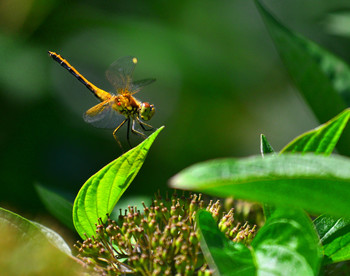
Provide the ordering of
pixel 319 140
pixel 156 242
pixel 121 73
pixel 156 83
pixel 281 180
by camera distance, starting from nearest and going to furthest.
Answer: pixel 281 180 → pixel 319 140 → pixel 156 242 → pixel 121 73 → pixel 156 83

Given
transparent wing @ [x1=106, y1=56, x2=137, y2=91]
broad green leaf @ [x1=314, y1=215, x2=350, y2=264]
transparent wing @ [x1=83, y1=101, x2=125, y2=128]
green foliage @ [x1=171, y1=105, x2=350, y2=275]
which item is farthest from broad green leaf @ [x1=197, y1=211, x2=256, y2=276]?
transparent wing @ [x1=106, y1=56, x2=137, y2=91]

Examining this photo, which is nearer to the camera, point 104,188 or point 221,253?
point 221,253

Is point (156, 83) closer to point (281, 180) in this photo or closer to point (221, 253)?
point (221, 253)

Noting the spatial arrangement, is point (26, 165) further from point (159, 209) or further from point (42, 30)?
point (159, 209)

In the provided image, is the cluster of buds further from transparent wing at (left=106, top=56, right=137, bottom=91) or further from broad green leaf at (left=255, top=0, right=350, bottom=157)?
transparent wing at (left=106, top=56, right=137, bottom=91)

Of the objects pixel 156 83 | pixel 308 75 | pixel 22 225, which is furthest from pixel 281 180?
pixel 156 83

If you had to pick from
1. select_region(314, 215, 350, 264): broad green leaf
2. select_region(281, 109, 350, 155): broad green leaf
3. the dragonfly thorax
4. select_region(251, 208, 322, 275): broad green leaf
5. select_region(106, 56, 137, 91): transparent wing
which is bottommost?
select_region(314, 215, 350, 264): broad green leaf

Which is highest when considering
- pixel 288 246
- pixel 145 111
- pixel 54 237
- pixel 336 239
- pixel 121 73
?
pixel 121 73
